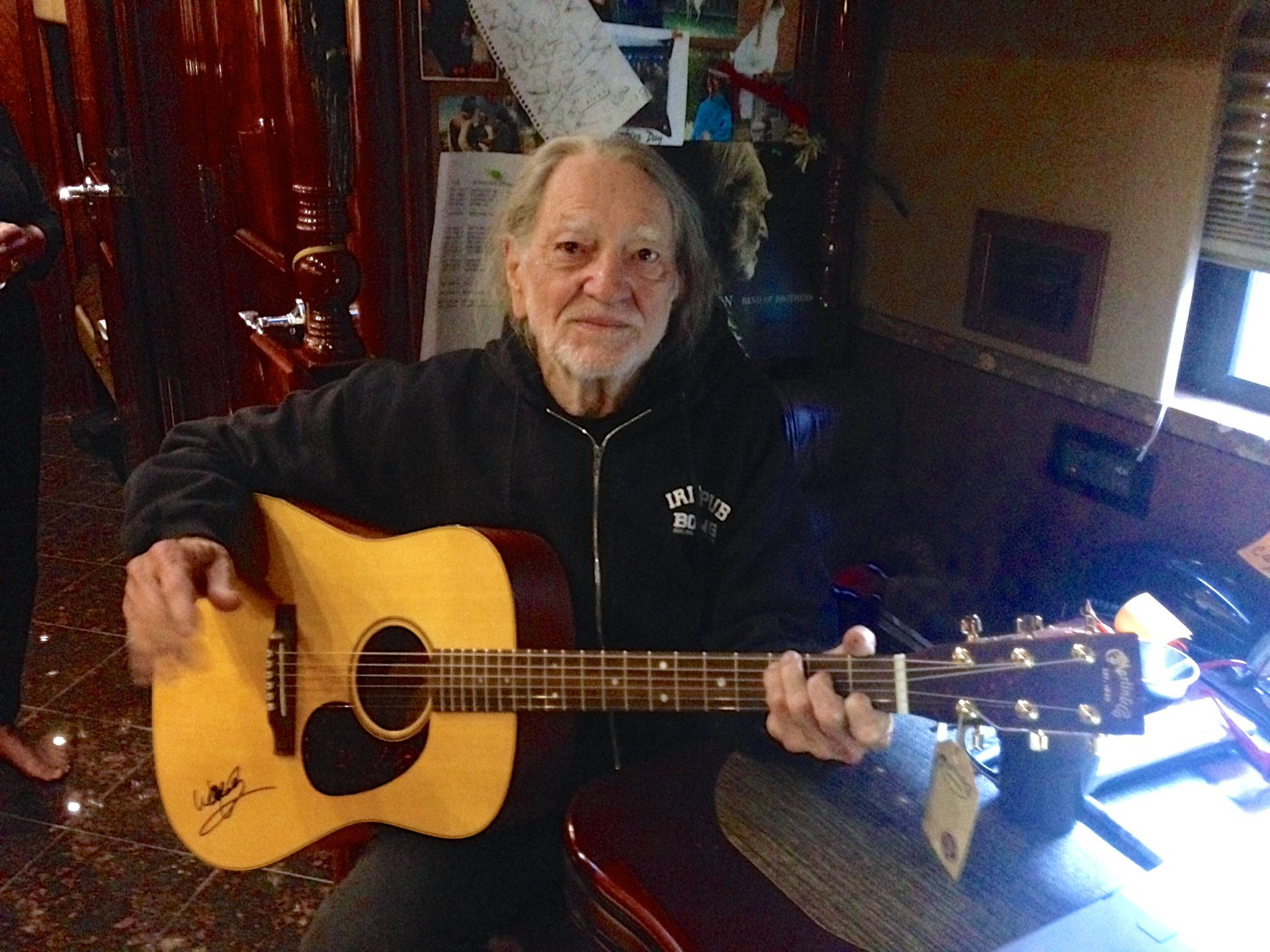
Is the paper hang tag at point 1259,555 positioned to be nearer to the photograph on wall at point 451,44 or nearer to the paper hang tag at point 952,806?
the paper hang tag at point 952,806

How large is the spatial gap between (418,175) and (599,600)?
29.0 inches

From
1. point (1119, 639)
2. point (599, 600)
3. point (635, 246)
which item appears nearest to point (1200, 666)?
point (1119, 639)

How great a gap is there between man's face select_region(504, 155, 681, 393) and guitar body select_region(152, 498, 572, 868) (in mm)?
241

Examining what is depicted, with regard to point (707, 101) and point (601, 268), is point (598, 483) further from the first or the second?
point (707, 101)

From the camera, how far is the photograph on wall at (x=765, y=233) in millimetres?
1747

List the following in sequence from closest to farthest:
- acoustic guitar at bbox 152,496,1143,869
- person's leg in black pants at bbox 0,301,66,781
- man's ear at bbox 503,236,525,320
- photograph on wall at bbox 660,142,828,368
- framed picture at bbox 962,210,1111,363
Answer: acoustic guitar at bbox 152,496,1143,869 < man's ear at bbox 503,236,525,320 < framed picture at bbox 962,210,1111,363 < photograph on wall at bbox 660,142,828,368 < person's leg in black pants at bbox 0,301,66,781

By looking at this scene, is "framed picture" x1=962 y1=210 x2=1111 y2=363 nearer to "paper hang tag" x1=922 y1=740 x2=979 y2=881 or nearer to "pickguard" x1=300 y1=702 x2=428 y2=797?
"paper hang tag" x1=922 y1=740 x2=979 y2=881

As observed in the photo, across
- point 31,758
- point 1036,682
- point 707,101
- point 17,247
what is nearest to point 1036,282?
point 707,101

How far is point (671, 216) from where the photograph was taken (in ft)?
4.28

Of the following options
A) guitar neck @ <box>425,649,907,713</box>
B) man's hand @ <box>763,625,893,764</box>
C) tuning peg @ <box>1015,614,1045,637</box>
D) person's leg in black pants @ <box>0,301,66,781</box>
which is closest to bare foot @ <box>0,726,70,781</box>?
person's leg in black pants @ <box>0,301,66,781</box>

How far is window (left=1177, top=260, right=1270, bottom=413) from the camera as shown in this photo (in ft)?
4.52

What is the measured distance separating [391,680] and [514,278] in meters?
0.54

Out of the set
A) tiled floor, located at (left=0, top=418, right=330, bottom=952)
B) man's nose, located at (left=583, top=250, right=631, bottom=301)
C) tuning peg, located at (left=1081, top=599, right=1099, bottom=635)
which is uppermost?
man's nose, located at (left=583, top=250, right=631, bottom=301)

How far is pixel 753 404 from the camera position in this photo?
53.4 inches
